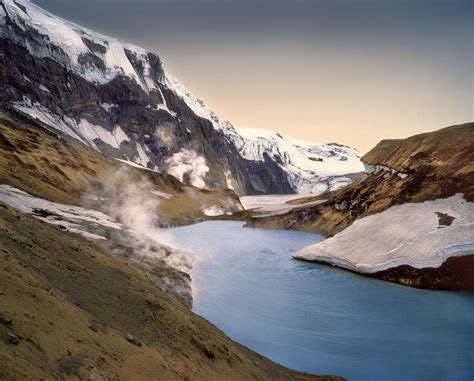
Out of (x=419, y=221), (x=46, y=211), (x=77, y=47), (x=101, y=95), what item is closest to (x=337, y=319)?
(x=419, y=221)

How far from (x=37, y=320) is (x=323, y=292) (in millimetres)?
20500

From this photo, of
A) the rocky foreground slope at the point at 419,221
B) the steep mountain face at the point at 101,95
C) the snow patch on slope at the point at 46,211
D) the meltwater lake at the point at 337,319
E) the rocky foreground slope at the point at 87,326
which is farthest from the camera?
the steep mountain face at the point at 101,95

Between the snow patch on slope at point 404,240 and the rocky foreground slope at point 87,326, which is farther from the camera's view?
the snow patch on slope at point 404,240

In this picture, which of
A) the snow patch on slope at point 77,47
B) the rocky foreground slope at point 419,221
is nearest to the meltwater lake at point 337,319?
the rocky foreground slope at point 419,221

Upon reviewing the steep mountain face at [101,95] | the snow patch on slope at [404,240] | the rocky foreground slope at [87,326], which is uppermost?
the steep mountain face at [101,95]

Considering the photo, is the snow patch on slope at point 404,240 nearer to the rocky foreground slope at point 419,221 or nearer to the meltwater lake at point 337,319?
the rocky foreground slope at point 419,221

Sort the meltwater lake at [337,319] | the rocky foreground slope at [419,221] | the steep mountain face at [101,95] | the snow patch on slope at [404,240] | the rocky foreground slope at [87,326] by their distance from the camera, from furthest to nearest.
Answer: the steep mountain face at [101,95] < the snow patch on slope at [404,240] < the rocky foreground slope at [419,221] < the meltwater lake at [337,319] < the rocky foreground slope at [87,326]

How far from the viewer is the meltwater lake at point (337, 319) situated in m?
15.9

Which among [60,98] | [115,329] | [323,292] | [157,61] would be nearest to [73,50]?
[60,98]

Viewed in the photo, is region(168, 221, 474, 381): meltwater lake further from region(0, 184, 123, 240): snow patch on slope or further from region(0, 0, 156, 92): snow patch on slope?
region(0, 0, 156, 92): snow patch on slope

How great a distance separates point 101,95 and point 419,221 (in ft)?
377

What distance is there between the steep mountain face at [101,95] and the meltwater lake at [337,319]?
70.9 m

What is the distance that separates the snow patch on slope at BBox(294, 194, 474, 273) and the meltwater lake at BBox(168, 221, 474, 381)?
1.21 meters

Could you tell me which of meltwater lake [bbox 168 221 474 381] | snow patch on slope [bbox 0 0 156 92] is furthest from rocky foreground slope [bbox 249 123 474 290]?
snow patch on slope [bbox 0 0 156 92]
